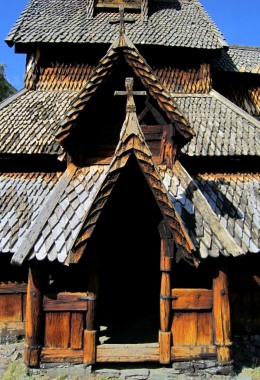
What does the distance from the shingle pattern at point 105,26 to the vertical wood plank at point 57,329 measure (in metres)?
7.50

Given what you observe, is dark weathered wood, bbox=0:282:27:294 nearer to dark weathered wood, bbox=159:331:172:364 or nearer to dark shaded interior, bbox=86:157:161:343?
dark shaded interior, bbox=86:157:161:343

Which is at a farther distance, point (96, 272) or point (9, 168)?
point (9, 168)

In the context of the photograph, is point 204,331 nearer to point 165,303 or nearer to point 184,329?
point 184,329

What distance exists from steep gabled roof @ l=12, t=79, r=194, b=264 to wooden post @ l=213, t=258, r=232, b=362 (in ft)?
3.47

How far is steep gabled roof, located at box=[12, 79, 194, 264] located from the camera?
4.91 metres

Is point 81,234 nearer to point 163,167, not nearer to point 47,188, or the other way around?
point 163,167

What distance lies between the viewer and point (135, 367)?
5723mm

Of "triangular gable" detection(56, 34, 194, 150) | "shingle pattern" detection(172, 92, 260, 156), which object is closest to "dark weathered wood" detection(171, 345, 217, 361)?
"triangular gable" detection(56, 34, 194, 150)

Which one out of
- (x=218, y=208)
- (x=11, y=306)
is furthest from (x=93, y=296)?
(x=218, y=208)

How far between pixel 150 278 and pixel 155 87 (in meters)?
4.93

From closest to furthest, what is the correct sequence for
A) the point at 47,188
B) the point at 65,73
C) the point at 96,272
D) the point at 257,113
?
the point at 96,272, the point at 47,188, the point at 65,73, the point at 257,113

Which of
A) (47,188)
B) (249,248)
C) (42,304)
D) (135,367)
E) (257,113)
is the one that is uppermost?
(257,113)

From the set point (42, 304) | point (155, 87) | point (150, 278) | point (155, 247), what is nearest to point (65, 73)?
point (155, 87)

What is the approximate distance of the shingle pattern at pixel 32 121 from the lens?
301 inches
